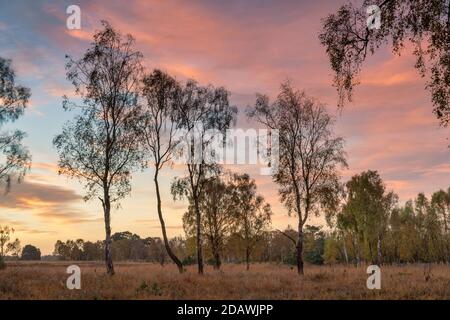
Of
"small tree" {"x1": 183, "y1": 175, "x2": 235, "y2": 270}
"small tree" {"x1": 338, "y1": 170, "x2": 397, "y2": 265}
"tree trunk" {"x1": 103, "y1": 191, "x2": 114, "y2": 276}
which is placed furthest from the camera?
"small tree" {"x1": 338, "y1": 170, "x2": 397, "y2": 265}

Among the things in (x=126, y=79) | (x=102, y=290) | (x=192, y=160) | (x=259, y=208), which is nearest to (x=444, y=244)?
(x=259, y=208)

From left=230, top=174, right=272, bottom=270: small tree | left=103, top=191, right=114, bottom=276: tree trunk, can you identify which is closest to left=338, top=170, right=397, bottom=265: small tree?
left=230, top=174, right=272, bottom=270: small tree

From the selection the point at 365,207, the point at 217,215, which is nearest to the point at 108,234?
the point at 217,215

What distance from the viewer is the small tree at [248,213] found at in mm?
61656

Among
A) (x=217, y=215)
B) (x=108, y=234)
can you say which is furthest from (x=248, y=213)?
(x=108, y=234)

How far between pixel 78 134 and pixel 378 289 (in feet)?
74.5

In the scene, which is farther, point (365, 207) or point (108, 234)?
point (365, 207)

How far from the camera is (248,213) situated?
62.8 m

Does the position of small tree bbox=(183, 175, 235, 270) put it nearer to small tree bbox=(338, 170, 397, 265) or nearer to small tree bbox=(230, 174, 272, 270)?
small tree bbox=(230, 174, 272, 270)

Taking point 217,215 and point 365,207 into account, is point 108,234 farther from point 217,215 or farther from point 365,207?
point 365,207

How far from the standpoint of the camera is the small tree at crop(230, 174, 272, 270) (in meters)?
61.7

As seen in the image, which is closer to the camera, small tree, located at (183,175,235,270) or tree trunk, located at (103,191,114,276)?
tree trunk, located at (103,191,114,276)

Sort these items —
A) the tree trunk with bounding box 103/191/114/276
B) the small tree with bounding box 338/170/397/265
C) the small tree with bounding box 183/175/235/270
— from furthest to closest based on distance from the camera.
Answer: the small tree with bounding box 338/170/397/265 < the small tree with bounding box 183/175/235/270 < the tree trunk with bounding box 103/191/114/276

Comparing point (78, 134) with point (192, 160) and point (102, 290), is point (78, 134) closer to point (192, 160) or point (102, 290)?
point (192, 160)
